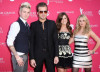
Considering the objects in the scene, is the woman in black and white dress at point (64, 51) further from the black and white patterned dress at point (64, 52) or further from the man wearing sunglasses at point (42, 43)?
the man wearing sunglasses at point (42, 43)

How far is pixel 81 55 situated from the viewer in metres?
2.76

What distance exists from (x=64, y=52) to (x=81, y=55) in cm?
36

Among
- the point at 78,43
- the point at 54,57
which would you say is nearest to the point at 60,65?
the point at 54,57

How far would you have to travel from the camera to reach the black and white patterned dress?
2820 mm

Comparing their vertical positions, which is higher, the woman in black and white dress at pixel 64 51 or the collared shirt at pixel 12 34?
the collared shirt at pixel 12 34

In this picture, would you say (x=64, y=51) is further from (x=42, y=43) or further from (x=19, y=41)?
(x=19, y=41)

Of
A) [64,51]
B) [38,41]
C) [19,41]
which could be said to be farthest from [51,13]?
[19,41]

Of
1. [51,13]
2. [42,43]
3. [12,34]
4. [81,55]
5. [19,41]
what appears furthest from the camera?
[51,13]

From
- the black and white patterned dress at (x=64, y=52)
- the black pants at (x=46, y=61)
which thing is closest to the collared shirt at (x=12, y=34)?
the black pants at (x=46, y=61)

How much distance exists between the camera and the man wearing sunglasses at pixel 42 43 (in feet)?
7.95

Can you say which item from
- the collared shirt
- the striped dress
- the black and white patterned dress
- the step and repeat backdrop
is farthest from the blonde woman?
the collared shirt

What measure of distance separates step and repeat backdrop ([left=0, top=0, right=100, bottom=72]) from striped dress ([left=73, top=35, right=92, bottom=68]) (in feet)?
2.82

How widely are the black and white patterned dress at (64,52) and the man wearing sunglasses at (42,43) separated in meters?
0.38

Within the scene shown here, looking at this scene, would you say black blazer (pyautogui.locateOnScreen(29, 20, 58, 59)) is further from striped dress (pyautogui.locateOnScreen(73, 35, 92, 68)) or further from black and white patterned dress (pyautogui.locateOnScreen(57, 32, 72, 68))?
striped dress (pyautogui.locateOnScreen(73, 35, 92, 68))
